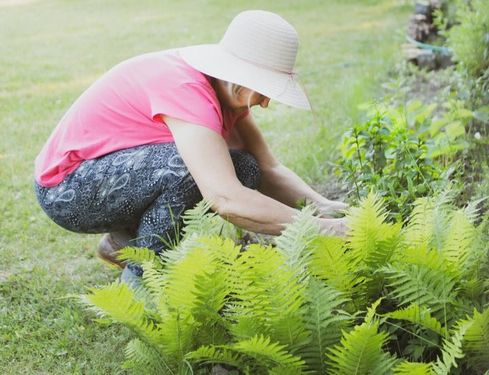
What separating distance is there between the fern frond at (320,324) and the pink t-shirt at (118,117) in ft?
2.96

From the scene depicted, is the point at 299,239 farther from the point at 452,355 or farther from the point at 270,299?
the point at 452,355

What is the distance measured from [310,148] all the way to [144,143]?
1894 millimetres

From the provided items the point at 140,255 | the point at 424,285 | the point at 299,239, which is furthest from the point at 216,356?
the point at 424,285

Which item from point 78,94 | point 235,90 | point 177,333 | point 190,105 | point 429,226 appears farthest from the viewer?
point 78,94

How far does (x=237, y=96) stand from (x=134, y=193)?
1.80 ft

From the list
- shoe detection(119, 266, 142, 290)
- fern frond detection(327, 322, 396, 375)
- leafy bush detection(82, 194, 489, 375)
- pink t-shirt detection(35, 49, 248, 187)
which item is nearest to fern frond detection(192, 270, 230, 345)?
leafy bush detection(82, 194, 489, 375)

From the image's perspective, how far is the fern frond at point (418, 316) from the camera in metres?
2.22

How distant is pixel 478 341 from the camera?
214 cm

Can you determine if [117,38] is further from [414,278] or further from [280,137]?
[414,278]

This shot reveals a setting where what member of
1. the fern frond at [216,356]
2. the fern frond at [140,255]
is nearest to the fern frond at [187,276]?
the fern frond at [216,356]

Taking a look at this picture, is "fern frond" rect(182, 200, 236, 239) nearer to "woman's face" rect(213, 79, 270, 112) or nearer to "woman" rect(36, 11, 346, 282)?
"woman" rect(36, 11, 346, 282)

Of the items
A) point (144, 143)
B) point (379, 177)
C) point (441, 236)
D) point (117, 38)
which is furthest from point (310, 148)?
point (117, 38)

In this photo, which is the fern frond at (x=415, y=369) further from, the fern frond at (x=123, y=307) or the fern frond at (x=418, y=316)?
the fern frond at (x=123, y=307)

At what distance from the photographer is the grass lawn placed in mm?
3008
